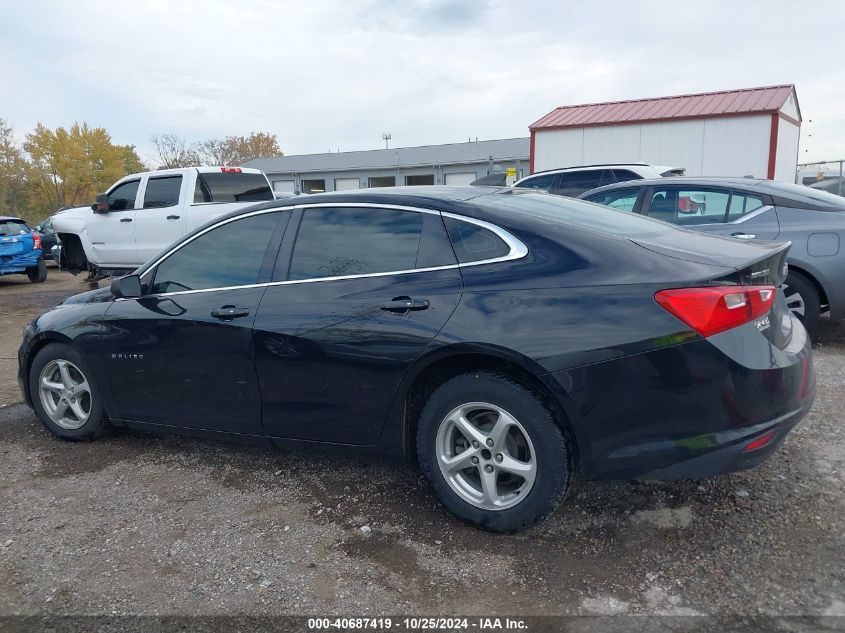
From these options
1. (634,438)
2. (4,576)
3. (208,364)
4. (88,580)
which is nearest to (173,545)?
(88,580)

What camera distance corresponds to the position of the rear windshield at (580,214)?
3.14m

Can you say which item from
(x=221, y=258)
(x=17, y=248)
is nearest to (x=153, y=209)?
(x=17, y=248)

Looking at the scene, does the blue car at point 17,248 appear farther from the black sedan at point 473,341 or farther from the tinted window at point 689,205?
the tinted window at point 689,205

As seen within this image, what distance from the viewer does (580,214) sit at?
3.38 metres

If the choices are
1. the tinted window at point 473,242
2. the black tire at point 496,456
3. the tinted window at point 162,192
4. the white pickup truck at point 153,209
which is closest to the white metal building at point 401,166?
the white pickup truck at point 153,209

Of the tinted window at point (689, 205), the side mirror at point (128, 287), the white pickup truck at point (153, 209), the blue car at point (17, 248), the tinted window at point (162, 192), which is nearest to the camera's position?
the side mirror at point (128, 287)

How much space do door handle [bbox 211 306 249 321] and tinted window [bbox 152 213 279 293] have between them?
0.16 metres

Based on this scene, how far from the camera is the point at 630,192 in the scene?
707cm

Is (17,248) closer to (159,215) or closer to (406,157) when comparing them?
(159,215)

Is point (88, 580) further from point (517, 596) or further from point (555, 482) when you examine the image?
point (555, 482)

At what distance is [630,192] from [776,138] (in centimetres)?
1202

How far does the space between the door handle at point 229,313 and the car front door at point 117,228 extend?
7.72 meters

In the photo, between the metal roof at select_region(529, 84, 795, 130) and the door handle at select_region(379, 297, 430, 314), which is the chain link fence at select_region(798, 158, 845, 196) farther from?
the door handle at select_region(379, 297, 430, 314)

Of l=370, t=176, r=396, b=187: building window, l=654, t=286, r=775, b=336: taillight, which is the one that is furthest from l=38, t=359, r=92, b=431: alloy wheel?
l=370, t=176, r=396, b=187: building window
